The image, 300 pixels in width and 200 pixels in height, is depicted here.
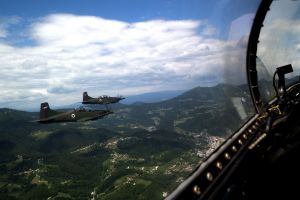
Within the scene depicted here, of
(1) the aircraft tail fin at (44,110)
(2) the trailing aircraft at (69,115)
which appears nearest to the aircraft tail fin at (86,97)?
(1) the aircraft tail fin at (44,110)

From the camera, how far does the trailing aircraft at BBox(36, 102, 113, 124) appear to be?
5337 centimetres

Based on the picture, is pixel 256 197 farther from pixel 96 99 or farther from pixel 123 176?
pixel 123 176

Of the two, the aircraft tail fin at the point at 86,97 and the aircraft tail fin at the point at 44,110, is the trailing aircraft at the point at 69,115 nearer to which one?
the aircraft tail fin at the point at 44,110

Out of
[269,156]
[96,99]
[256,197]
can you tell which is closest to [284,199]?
[256,197]

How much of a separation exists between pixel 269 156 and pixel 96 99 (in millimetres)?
66774

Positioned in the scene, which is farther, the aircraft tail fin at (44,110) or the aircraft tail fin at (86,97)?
the aircraft tail fin at (86,97)

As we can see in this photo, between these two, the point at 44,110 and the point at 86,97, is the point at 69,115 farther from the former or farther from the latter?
the point at 86,97

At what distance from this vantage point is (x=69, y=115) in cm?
5772

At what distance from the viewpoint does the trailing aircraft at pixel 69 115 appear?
53366 millimetres

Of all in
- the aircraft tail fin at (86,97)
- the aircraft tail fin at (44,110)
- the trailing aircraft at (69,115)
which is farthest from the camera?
the aircraft tail fin at (86,97)

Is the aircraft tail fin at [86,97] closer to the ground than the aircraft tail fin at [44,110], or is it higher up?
higher up

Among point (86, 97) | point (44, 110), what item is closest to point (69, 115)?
point (44, 110)

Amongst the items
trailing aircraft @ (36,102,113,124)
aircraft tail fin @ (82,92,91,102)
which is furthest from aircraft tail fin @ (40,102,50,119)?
aircraft tail fin @ (82,92,91,102)

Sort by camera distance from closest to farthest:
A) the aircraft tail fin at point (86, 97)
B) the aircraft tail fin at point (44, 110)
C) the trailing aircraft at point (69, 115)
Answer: the trailing aircraft at point (69, 115) → the aircraft tail fin at point (44, 110) → the aircraft tail fin at point (86, 97)
